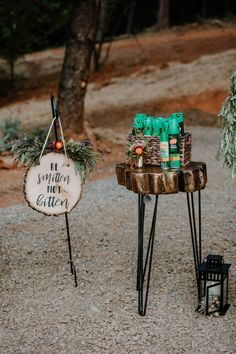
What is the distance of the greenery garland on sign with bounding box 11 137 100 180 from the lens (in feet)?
16.6

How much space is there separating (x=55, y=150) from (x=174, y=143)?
89 centimetres

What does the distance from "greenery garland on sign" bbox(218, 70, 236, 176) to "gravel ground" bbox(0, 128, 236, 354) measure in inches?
10.3

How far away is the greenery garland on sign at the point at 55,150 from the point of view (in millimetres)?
5062

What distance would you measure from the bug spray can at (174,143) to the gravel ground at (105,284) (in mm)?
391

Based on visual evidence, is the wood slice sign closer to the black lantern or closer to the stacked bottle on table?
the stacked bottle on table

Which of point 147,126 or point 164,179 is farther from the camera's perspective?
point 147,126

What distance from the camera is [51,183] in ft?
16.6

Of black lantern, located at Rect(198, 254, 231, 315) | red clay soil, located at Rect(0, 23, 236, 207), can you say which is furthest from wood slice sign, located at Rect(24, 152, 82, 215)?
red clay soil, located at Rect(0, 23, 236, 207)

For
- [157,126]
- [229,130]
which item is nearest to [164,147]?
[157,126]

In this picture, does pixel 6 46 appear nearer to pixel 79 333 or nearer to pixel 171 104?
pixel 171 104

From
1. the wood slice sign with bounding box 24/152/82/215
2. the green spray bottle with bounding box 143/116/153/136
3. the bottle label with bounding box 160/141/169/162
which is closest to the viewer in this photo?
the bottle label with bounding box 160/141/169/162

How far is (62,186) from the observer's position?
16.7ft

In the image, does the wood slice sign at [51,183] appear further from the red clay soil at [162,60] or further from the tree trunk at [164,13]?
the tree trunk at [164,13]

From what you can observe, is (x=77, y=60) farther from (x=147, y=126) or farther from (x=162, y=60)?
(x=162, y=60)
